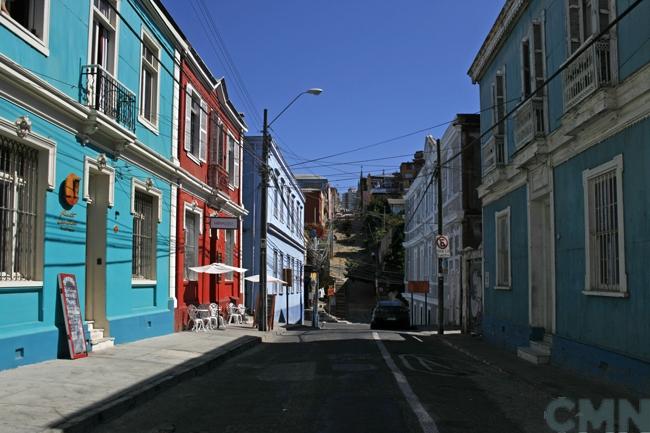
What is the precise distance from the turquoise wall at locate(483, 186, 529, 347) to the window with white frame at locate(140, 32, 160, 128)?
932 cm

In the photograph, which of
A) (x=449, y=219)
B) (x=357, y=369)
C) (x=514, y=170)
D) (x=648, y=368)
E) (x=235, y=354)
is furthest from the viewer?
(x=449, y=219)

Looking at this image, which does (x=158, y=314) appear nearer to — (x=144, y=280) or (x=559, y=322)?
(x=144, y=280)

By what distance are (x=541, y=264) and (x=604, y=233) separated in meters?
3.83

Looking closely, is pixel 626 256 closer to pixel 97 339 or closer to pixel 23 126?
pixel 23 126

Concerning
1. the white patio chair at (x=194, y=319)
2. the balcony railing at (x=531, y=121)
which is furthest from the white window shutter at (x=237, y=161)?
the balcony railing at (x=531, y=121)

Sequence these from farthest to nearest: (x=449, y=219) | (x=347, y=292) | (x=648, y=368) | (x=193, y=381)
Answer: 1. (x=347, y=292)
2. (x=449, y=219)
3. (x=193, y=381)
4. (x=648, y=368)

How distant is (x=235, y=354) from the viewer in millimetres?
14875

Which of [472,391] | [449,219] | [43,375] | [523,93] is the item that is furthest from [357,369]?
[449,219]

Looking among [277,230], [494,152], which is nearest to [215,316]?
[494,152]

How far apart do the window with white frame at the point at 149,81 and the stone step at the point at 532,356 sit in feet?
33.6

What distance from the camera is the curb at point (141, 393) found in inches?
263

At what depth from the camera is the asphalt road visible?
278 inches

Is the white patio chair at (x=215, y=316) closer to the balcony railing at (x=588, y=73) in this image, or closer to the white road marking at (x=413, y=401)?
the white road marking at (x=413, y=401)

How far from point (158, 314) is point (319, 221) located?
1878 inches
